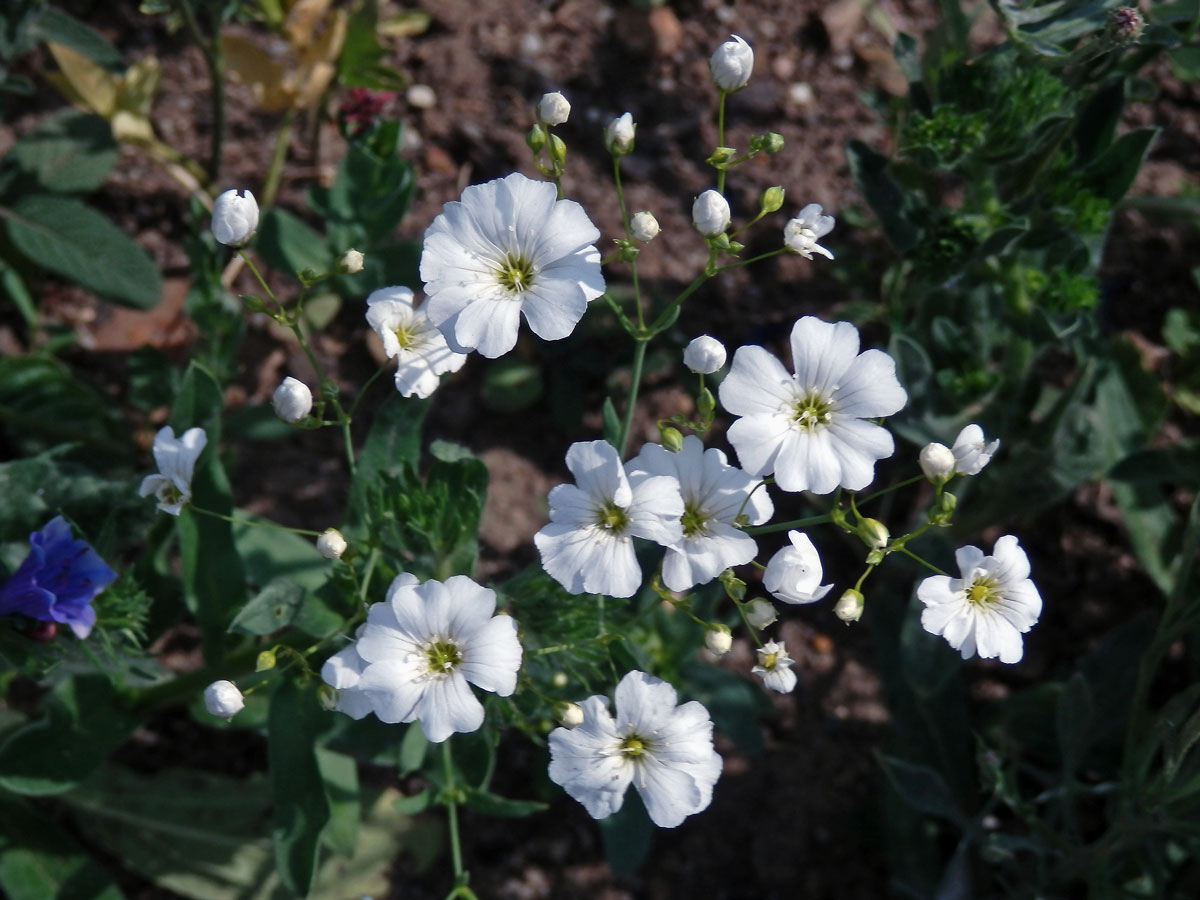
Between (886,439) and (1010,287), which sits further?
(1010,287)

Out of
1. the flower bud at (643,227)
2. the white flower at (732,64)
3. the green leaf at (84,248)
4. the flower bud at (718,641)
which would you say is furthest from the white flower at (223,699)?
the green leaf at (84,248)

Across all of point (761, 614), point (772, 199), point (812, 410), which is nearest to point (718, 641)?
point (761, 614)

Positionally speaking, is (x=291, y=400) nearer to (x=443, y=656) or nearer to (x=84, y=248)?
(x=443, y=656)

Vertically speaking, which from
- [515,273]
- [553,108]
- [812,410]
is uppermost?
[553,108]

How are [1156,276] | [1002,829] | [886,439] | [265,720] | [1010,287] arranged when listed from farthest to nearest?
[1156,276]
[1002,829]
[1010,287]
[265,720]
[886,439]

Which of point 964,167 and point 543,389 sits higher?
point 964,167

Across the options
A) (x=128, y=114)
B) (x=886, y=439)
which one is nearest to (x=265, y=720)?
(x=886, y=439)

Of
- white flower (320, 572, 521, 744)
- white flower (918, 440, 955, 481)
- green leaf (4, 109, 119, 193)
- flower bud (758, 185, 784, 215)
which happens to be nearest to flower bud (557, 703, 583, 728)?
white flower (320, 572, 521, 744)

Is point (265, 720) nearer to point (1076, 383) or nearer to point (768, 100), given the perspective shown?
point (1076, 383)
